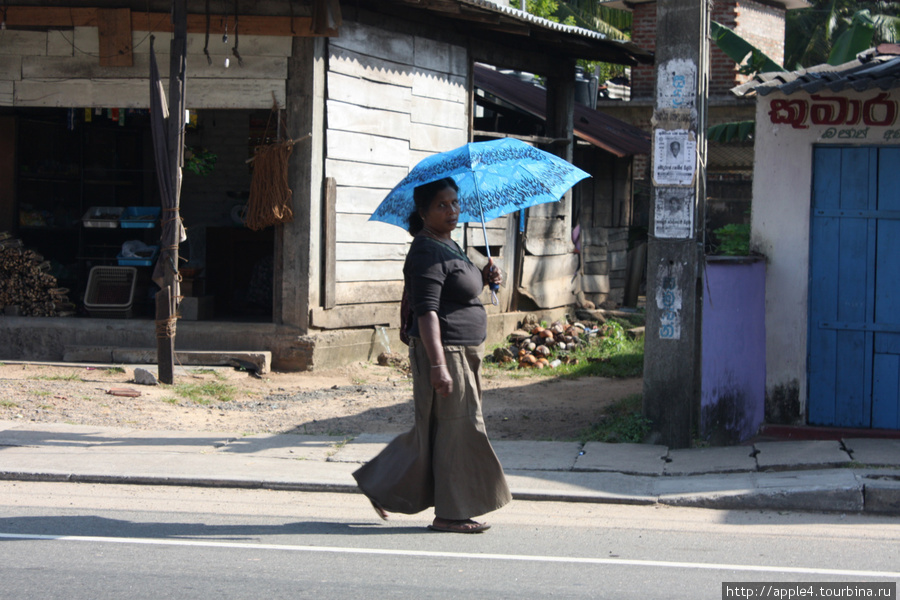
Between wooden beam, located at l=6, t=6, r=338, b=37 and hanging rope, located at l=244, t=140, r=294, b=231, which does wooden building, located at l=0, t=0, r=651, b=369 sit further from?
hanging rope, located at l=244, t=140, r=294, b=231

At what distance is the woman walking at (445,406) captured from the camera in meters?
5.00

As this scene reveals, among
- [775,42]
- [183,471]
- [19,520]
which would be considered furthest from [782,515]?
[775,42]

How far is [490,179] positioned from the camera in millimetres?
6023

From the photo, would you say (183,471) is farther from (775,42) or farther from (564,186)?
(775,42)

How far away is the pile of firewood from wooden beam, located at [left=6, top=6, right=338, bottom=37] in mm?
2842

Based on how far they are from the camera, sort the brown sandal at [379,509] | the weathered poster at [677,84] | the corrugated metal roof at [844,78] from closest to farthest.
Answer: the brown sandal at [379,509] → the corrugated metal roof at [844,78] → the weathered poster at [677,84]

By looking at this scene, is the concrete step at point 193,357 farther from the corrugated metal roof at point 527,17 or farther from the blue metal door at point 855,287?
the blue metal door at point 855,287

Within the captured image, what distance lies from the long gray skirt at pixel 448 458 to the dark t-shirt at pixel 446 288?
9 cm

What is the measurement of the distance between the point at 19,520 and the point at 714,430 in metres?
5.18

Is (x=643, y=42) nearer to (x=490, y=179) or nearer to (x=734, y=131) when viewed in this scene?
(x=734, y=131)

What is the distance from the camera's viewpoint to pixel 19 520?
18.0 feet

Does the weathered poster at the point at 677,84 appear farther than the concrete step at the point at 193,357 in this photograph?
No

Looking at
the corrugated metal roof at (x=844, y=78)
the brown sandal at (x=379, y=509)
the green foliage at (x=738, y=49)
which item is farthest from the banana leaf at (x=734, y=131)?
the brown sandal at (x=379, y=509)

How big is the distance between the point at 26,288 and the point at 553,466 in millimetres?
7542
